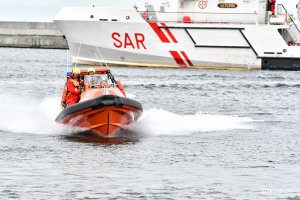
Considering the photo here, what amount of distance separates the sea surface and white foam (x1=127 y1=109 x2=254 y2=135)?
4cm

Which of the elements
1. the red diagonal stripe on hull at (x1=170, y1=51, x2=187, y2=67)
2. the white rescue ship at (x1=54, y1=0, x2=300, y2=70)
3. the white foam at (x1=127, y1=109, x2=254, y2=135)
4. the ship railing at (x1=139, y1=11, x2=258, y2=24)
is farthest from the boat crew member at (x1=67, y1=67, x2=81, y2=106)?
the ship railing at (x1=139, y1=11, x2=258, y2=24)

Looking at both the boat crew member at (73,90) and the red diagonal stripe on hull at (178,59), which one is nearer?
the boat crew member at (73,90)

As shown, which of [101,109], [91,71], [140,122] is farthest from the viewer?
[140,122]

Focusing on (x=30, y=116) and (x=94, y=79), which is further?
(x=30, y=116)

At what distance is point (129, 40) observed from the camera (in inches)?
2613

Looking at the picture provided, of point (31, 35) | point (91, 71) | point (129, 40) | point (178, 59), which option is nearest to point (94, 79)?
point (91, 71)

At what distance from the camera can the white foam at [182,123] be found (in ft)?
101

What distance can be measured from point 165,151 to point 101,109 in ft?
8.26

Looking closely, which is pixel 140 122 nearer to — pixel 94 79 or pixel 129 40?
pixel 94 79

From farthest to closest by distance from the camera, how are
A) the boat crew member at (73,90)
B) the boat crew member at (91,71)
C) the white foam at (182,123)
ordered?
the white foam at (182,123), the boat crew member at (91,71), the boat crew member at (73,90)

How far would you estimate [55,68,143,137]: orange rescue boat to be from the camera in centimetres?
2736

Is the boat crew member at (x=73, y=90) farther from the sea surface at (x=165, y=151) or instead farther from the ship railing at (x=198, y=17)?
the ship railing at (x=198, y=17)

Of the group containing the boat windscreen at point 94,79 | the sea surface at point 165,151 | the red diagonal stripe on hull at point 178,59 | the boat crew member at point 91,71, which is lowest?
the sea surface at point 165,151

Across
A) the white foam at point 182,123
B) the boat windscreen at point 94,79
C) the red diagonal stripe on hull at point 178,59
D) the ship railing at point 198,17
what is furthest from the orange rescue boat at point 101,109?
the ship railing at point 198,17
